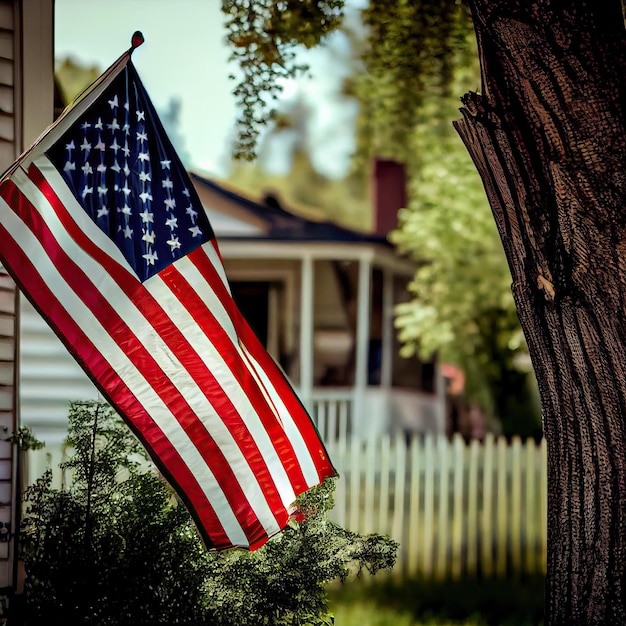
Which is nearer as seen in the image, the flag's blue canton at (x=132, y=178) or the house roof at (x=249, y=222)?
the flag's blue canton at (x=132, y=178)

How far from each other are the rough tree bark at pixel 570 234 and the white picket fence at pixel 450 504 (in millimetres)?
4027

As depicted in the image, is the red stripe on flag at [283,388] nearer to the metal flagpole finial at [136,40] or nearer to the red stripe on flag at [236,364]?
the red stripe on flag at [236,364]

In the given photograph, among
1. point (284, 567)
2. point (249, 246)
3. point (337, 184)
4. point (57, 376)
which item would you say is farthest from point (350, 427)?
point (337, 184)

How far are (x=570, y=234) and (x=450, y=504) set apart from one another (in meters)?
5.05

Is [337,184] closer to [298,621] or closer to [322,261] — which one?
[322,261]

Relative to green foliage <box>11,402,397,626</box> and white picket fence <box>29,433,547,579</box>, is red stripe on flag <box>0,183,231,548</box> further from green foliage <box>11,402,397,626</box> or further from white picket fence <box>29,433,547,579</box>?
white picket fence <box>29,433,547,579</box>

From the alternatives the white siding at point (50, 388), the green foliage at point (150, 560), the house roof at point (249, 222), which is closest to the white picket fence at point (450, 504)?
the white siding at point (50, 388)

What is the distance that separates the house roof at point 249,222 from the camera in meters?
13.3

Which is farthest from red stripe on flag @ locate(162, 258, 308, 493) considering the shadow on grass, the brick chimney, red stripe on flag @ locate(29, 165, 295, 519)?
the brick chimney

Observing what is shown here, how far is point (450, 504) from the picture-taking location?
7930 millimetres

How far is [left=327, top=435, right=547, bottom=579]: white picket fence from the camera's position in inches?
302

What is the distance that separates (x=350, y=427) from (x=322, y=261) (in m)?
3.86

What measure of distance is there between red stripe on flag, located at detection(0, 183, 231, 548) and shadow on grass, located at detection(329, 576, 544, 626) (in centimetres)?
357

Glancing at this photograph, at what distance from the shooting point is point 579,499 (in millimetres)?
3592
